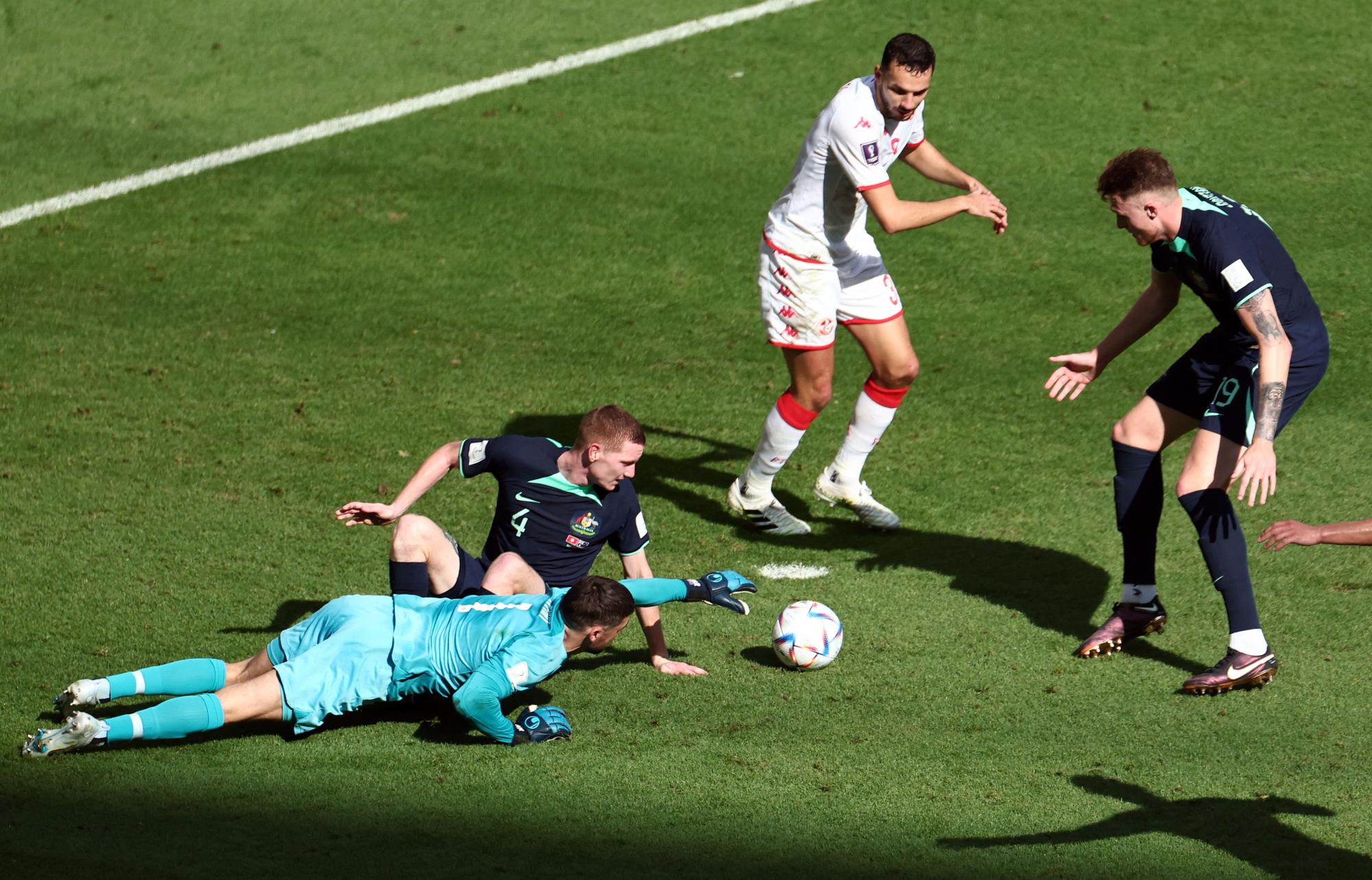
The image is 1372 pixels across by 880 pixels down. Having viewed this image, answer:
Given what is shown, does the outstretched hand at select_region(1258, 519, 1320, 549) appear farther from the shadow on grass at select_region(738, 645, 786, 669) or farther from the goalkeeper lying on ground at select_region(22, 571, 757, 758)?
the shadow on grass at select_region(738, 645, 786, 669)

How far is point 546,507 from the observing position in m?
6.32

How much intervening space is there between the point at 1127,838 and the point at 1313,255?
7.08m

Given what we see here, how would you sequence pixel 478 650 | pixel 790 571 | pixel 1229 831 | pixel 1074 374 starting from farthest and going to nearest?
1. pixel 790 571
2. pixel 1074 374
3. pixel 478 650
4. pixel 1229 831

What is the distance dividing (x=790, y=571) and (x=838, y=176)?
205cm

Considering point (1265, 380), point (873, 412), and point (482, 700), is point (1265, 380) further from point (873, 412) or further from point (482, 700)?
point (482, 700)

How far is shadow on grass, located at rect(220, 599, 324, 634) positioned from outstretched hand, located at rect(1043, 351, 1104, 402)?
137 inches

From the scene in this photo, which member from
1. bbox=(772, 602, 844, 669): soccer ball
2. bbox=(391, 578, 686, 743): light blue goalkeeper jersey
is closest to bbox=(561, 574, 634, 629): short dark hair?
bbox=(391, 578, 686, 743): light blue goalkeeper jersey

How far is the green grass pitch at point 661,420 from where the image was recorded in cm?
526

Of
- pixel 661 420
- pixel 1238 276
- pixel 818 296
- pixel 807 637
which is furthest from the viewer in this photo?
pixel 661 420

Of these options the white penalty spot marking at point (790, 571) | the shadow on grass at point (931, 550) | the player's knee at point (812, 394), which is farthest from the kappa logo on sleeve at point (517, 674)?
the player's knee at point (812, 394)

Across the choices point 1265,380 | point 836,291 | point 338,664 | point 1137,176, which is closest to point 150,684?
point 338,664

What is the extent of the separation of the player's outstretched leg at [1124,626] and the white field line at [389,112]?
8600 millimetres

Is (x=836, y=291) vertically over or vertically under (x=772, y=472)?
over

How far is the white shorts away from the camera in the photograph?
7699mm
